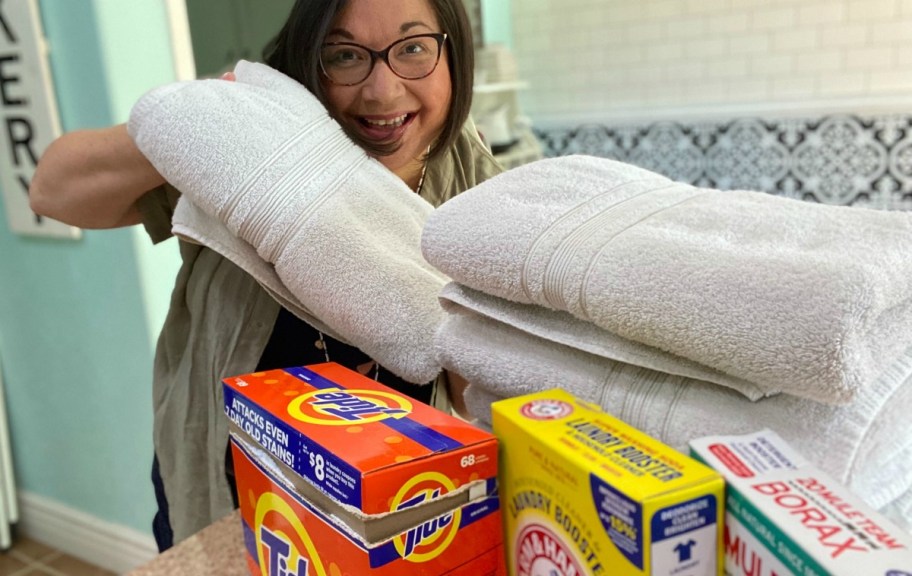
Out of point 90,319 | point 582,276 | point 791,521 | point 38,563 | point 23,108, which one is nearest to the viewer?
point 791,521

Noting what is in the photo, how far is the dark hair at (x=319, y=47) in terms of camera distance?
0.70m

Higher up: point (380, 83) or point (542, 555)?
point (380, 83)

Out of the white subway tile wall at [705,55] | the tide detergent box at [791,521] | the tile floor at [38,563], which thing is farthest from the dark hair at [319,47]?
the tile floor at [38,563]

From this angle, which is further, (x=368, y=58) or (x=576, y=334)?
(x=368, y=58)

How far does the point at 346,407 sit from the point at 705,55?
1.49 m

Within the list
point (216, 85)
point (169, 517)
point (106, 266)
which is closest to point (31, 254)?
point (106, 266)

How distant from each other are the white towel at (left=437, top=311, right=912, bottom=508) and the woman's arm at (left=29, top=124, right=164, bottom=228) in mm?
458

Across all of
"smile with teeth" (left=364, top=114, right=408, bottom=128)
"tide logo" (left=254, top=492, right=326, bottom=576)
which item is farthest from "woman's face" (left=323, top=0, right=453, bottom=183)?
"tide logo" (left=254, top=492, right=326, bottom=576)

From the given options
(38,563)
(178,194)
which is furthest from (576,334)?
(38,563)

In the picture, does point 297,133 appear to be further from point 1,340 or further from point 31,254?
point 1,340

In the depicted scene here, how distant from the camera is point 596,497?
1.05 feet

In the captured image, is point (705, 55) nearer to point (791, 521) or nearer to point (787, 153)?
point (787, 153)

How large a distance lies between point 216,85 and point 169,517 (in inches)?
21.1

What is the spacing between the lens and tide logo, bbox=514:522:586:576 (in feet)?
1.15
